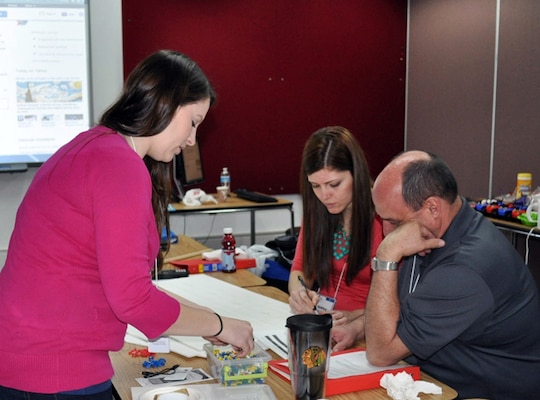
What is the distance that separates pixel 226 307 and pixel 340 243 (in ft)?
1.66

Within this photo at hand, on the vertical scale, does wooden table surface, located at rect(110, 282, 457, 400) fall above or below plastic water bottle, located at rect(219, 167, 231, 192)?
below

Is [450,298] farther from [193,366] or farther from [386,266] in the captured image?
[193,366]

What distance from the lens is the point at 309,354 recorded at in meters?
1.47

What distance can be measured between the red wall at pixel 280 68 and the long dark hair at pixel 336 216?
303 centimetres

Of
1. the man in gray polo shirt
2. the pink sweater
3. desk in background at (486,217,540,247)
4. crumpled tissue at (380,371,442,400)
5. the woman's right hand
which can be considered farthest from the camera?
desk in background at (486,217,540,247)

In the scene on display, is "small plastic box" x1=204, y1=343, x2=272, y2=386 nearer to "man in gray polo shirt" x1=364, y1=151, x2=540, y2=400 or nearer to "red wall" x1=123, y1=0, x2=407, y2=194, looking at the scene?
"man in gray polo shirt" x1=364, y1=151, x2=540, y2=400

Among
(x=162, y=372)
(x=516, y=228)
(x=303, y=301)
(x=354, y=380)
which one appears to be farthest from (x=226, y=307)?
(x=516, y=228)

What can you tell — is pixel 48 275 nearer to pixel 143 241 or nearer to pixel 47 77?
pixel 143 241

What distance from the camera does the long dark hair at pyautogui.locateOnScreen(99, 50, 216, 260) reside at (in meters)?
1.41

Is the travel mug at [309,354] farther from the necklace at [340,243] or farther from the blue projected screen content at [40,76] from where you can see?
the blue projected screen content at [40,76]

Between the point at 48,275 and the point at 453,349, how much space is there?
1.05 m

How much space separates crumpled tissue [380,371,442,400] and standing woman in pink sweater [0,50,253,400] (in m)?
0.52

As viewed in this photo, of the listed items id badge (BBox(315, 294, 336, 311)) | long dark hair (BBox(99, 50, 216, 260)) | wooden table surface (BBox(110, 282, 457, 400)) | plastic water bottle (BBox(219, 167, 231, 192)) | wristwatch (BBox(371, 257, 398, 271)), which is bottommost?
wooden table surface (BBox(110, 282, 457, 400))

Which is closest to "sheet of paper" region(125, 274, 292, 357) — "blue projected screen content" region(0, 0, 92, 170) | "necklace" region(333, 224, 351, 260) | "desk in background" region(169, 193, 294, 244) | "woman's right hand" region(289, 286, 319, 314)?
"woman's right hand" region(289, 286, 319, 314)
